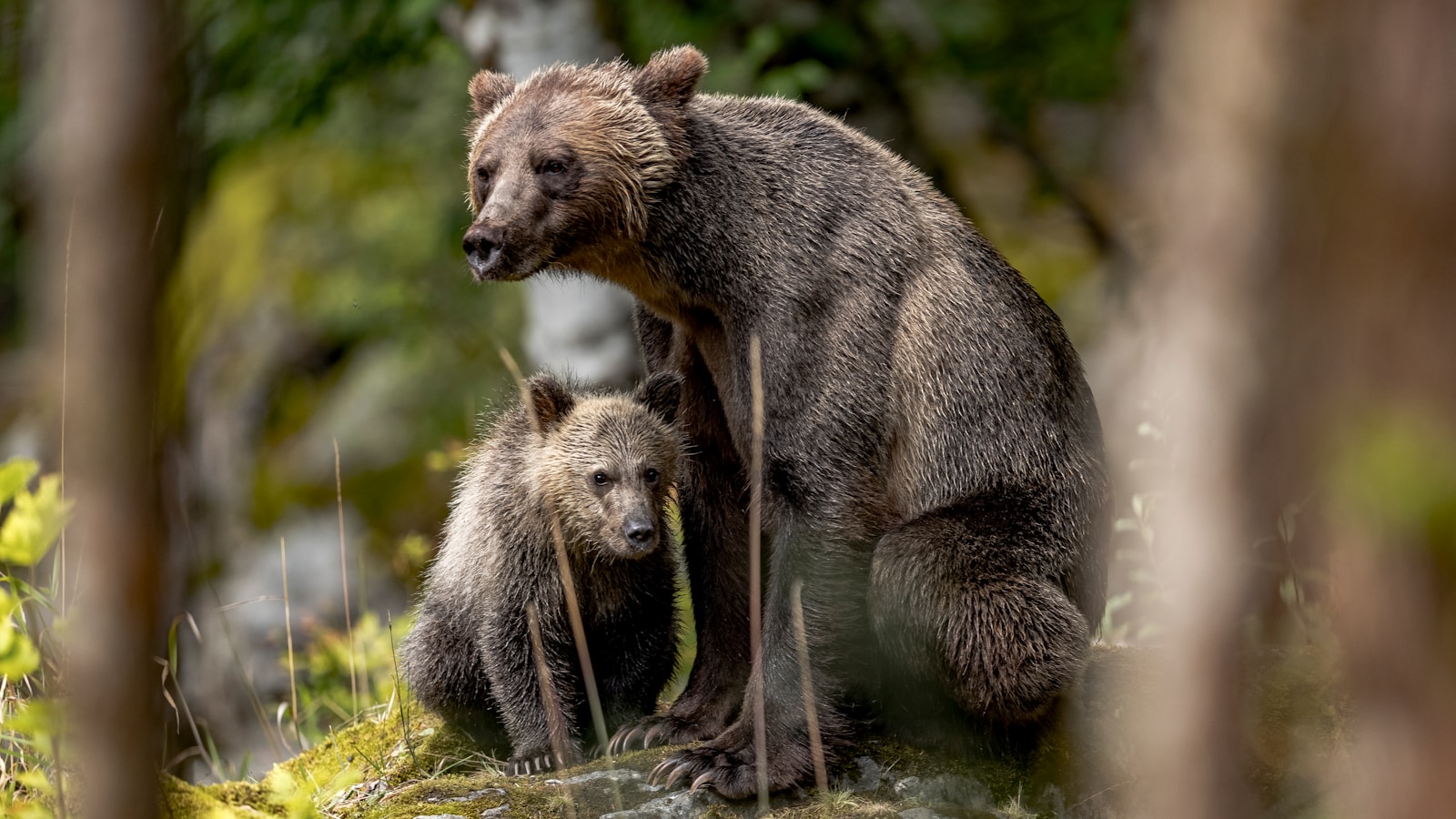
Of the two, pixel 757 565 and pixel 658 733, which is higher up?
pixel 757 565

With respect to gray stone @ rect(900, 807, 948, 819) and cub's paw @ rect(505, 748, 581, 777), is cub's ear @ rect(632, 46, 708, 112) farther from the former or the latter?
gray stone @ rect(900, 807, 948, 819)

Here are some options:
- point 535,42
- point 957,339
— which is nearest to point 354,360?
point 535,42

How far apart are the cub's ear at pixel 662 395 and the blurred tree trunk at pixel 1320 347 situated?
11.6ft

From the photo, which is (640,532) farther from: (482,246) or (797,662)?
(482,246)

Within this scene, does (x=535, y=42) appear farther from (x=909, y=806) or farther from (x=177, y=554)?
(x=909, y=806)

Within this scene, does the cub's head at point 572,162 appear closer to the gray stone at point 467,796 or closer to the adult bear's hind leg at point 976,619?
the adult bear's hind leg at point 976,619

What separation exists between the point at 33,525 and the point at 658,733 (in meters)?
2.73

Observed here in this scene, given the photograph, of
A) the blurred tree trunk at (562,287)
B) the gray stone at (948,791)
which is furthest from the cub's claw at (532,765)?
the blurred tree trunk at (562,287)

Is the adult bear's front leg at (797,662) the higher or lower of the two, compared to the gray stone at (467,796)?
higher

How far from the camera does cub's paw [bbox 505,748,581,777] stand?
4.66 metres

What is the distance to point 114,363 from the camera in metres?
1.95

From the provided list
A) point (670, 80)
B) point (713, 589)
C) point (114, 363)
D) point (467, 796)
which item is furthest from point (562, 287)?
point (114, 363)

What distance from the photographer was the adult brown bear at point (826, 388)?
A: 14.7 feet

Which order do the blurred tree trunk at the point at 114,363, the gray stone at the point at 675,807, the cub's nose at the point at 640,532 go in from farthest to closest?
the cub's nose at the point at 640,532 < the gray stone at the point at 675,807 < the blurred tree trunk at the point at 114,363
